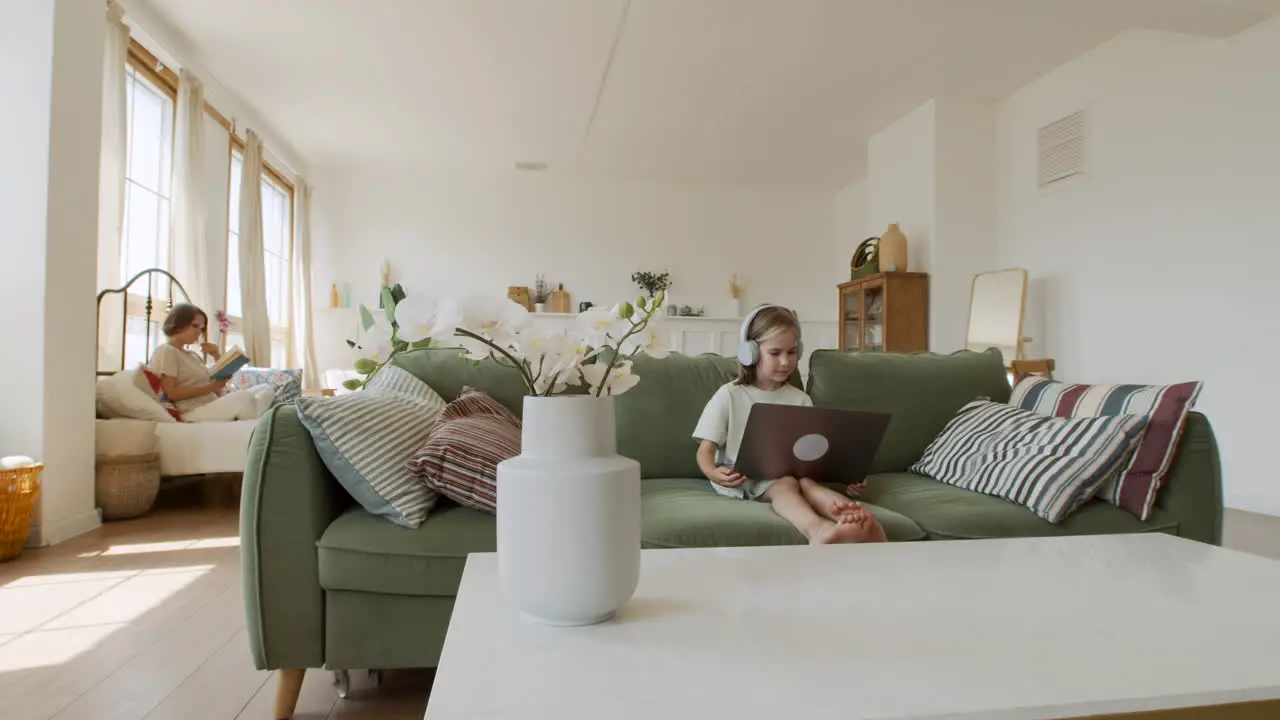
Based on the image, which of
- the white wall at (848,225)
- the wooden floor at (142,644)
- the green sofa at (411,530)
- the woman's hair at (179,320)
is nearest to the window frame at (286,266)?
the woman's hair at (179,320)

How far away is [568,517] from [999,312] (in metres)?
4.96

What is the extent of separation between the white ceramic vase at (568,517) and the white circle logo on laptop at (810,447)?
99 centimetres

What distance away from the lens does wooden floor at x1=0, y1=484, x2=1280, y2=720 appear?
1.58 m

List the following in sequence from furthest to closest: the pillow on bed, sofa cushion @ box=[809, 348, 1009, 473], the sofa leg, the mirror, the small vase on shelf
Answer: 1. the small vase on shelf
2. the mirror
3. the pillow on bed
4. sofa cushion @ box=[809, 348, 1009, 473]
5. the sofa leg

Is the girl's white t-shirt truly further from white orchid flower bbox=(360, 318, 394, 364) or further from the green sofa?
white orchid flower bbox=(360, 318, 394, 364)

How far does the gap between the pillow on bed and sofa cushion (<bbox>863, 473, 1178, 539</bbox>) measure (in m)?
3.51

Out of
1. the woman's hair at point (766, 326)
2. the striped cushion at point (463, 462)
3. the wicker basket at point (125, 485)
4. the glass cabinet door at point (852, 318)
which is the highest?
the glass cabinet door at point (852, 318)

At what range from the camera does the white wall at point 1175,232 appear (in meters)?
3.67

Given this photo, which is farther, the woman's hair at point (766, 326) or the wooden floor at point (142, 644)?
the woman's hair at point (766, 326)

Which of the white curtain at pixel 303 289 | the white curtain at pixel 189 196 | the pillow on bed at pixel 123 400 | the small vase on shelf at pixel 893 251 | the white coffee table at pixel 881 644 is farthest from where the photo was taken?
the white curtain at pixel 303 289

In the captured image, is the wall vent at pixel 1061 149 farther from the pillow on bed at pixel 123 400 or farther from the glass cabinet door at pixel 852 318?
the pillow on bed at pixel 123 400

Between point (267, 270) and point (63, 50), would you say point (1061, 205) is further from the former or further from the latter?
point (267, 270)

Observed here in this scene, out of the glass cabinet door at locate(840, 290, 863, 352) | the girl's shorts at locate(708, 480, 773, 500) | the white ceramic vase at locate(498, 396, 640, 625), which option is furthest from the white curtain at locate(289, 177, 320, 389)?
the white ceramic vase at locate(498, 396, 640, 625)

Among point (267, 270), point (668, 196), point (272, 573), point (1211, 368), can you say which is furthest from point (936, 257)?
point (267, 270)
